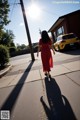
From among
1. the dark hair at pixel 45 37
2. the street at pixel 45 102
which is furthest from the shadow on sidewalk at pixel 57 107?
the dark hair at pixel 45 37

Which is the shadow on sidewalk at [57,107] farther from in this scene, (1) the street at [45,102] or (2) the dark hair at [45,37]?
(2) the dark hair at [45,37]

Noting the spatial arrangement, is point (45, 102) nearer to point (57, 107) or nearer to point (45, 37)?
point (57, 107)

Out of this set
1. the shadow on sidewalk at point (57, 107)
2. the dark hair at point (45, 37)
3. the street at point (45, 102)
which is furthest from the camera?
the dark hair at point (45, 37)

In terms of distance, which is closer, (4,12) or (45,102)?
(45,102)

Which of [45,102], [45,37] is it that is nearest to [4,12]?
[45,37]

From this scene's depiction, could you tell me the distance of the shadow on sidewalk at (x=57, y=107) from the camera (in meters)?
3.39

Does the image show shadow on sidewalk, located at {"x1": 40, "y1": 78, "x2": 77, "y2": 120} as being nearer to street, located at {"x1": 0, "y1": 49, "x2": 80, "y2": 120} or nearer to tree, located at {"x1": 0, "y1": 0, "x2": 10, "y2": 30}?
street, located at {"x1": 0, "y1": 49, "x2": 80, "y2": 120}

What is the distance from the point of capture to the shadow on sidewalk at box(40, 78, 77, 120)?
11.1 feet

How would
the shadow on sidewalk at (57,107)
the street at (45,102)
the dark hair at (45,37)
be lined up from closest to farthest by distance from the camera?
the shadow on sidewalk at (57,107)
the street at (45,102)
the dark hair at (45,37)

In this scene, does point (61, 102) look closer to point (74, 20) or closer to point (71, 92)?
point (71, 92)

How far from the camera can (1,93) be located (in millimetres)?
5785

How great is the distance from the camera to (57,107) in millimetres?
3859

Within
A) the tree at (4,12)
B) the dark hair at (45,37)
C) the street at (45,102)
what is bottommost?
the street at (45,102)

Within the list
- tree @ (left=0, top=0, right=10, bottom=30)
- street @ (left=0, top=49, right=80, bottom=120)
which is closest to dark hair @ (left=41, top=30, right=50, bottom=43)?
street @ (left=0, top=49, right=80, bottom=120)
